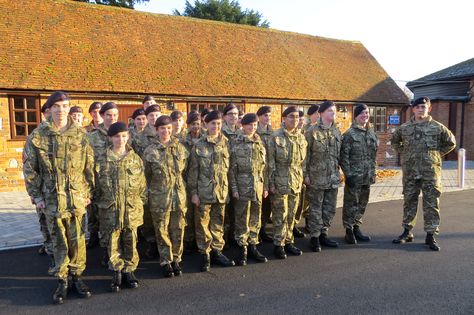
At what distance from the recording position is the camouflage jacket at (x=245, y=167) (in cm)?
471

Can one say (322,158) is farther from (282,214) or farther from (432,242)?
(432,242)

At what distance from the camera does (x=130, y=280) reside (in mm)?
4098

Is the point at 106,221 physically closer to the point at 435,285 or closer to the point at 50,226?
the point at 50,226

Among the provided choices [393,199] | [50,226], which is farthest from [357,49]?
[50,226]

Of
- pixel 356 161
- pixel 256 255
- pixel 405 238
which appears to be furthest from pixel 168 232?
pixel 405 238

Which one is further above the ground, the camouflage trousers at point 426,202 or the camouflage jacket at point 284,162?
the camouflage jacket at point 284,162

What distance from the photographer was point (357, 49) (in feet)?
64.5

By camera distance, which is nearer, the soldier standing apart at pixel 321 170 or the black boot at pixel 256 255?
the black boot at pixel 256 255

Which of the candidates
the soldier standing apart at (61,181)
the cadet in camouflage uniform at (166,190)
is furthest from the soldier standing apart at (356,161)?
the soldier standing apart at (61,181)

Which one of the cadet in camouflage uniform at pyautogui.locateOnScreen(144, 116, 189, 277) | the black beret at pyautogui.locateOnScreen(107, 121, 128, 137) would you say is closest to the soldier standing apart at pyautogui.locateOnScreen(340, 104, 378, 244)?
the cadet in camouflage uniform at pyautogui.locateOnScreen(144, 116, 189, 277)

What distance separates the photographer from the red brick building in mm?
10117

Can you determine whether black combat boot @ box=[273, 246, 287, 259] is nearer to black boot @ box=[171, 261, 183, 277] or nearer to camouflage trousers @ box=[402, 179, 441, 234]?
black boot @ box=[171, 261, 183, 277]

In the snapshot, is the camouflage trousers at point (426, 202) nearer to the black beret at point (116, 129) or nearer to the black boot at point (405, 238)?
the black boot at point (405, 238)

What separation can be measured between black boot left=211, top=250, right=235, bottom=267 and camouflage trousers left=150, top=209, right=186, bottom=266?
1.85ft
